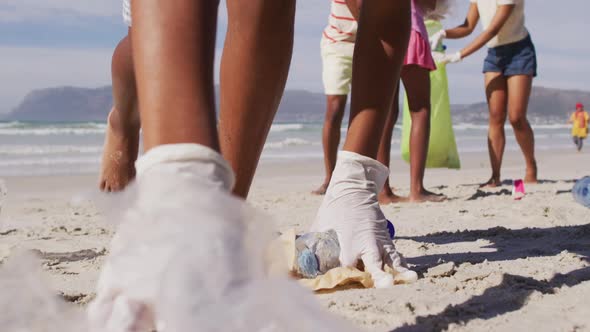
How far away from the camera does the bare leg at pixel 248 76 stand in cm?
188

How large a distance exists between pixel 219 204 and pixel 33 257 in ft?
0.97

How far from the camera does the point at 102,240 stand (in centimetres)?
325

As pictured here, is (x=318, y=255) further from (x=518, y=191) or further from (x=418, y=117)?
(x=518, y=191)

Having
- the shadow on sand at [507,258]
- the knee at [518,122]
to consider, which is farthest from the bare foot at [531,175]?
the shadow on sand at [507,258]

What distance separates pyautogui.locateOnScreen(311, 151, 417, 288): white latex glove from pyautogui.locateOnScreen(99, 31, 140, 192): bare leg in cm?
76

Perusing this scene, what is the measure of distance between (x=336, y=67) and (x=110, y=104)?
2057 inches

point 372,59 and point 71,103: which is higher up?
point 372,59

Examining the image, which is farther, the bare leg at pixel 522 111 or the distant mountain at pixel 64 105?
the distant mountain at pixel 64 105

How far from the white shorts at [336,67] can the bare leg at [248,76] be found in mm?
3452

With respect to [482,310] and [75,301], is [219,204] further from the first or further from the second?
[75,301]

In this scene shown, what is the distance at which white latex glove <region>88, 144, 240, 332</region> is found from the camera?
3.04 ft

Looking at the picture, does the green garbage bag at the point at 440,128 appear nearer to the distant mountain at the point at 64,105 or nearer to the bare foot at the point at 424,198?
the bare foot at the point at 424,198

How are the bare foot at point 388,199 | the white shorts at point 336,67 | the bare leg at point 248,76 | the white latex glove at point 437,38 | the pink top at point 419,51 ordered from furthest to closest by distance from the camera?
the white latex glove at point 437,38
the white shorts at point 336,67
the bare foot at point 388,199
the pink top at point 419,51
the bare leg at point 248,76

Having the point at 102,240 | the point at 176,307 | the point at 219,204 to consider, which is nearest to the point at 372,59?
the point at 219,204
